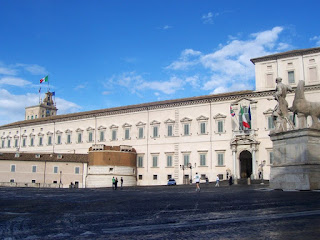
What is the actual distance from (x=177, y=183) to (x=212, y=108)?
1116 cm

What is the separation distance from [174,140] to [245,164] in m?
10.3

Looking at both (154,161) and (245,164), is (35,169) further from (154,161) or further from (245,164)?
(245,164)

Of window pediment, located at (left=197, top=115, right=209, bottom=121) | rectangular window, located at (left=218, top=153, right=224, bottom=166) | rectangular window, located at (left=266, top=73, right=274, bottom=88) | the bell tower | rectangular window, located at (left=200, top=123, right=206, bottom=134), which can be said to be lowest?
rectangular window, located at (left=218, top=153, right=224, bottom=166)

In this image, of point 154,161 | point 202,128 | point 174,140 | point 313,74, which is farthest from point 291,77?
point 154,161

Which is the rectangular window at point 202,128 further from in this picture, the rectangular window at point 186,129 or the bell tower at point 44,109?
the bell tower at point 44,109

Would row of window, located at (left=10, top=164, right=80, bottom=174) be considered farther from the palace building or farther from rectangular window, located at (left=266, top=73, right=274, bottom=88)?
rectangular window, located at (left=266, top=73, right=274, bottom=88)

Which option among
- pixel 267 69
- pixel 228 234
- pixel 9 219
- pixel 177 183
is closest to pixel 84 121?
pixel 177 183

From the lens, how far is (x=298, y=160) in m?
17.4

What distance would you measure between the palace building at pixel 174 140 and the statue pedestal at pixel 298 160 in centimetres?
2407

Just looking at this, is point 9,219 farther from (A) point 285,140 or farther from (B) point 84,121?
(B) point 84,121

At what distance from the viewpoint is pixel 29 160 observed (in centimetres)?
5438

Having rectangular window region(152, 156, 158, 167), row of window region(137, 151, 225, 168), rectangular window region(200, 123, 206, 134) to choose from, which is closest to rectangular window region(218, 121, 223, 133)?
rectangular window region(200, 123, 206, 134)

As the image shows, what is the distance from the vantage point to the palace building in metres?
43.5

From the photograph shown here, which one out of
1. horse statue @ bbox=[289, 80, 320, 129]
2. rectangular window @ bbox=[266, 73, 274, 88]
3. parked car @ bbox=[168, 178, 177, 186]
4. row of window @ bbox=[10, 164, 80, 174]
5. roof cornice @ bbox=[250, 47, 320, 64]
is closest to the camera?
horse statue @ bbox=[289, 80, 320, 129]
